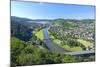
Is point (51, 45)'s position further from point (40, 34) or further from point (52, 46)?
point (40, 34)

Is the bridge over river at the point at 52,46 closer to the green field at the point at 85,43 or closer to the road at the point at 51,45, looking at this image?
the road at the point at 51,45

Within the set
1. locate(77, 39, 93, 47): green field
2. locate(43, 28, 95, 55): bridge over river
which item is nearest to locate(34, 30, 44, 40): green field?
locate(43, 28, 95, 55): bridge over river

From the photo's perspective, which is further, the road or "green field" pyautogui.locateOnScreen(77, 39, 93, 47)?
"green field" pyautogui.locateOnScreen(77, 39, 93, 47)

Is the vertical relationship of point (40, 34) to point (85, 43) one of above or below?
above

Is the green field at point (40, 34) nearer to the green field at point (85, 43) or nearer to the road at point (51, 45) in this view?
the road at point (51, 45)

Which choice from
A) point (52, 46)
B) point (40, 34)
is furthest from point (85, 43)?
point (40, 34)

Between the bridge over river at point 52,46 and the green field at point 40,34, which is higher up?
the green field at point 40,34

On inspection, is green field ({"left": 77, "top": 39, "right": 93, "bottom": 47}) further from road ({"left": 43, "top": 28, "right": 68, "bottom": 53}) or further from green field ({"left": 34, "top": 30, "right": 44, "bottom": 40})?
green field ({"left": 34, "top": 30, "right": 44, "bottom": 40})

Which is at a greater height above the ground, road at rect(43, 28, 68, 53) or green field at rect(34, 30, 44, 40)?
green field at rect(34, 30, 44, 40)

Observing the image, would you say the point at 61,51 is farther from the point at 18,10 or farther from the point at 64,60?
the point at 18,10

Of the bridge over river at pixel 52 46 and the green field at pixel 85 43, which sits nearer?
the bridge over river at pixel 52 46

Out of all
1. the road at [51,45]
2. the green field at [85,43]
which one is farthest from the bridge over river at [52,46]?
the green field at [85,43]
